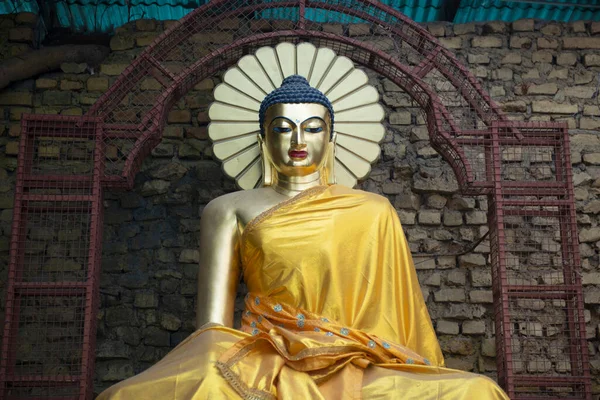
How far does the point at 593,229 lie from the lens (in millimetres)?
5320

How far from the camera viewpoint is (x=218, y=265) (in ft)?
13.9

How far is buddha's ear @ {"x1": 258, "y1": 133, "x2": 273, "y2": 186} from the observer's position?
15.0ft

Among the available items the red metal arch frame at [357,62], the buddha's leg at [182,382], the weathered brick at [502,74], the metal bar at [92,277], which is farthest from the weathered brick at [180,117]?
the buddha's leg at [182,382]

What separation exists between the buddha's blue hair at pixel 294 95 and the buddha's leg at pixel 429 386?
137 cm

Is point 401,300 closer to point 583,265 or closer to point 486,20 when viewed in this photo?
point 583,265

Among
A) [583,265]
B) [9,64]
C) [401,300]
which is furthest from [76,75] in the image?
[583,265]

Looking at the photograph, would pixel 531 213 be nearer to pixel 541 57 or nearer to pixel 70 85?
pixel 541 57

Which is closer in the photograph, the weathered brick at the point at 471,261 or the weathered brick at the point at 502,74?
the weathered brick at the point at 471,261

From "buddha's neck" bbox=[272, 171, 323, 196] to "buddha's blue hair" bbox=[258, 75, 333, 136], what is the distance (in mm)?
274

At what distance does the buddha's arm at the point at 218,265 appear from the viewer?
163 inches

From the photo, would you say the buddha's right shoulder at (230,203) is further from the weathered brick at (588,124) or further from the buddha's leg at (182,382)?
the weathered brick at (588,124)

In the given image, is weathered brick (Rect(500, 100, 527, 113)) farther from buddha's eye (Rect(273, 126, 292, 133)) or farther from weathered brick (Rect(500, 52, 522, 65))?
buddha's eye (Rect(273, 126, 292, 133))

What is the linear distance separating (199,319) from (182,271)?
109 cm

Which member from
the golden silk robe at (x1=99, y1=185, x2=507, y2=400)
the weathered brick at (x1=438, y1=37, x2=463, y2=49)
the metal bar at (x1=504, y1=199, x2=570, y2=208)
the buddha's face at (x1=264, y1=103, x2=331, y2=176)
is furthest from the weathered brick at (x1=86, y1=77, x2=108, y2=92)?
the metal bar at (x1=504, y1=199, x2=570, y2=208)
